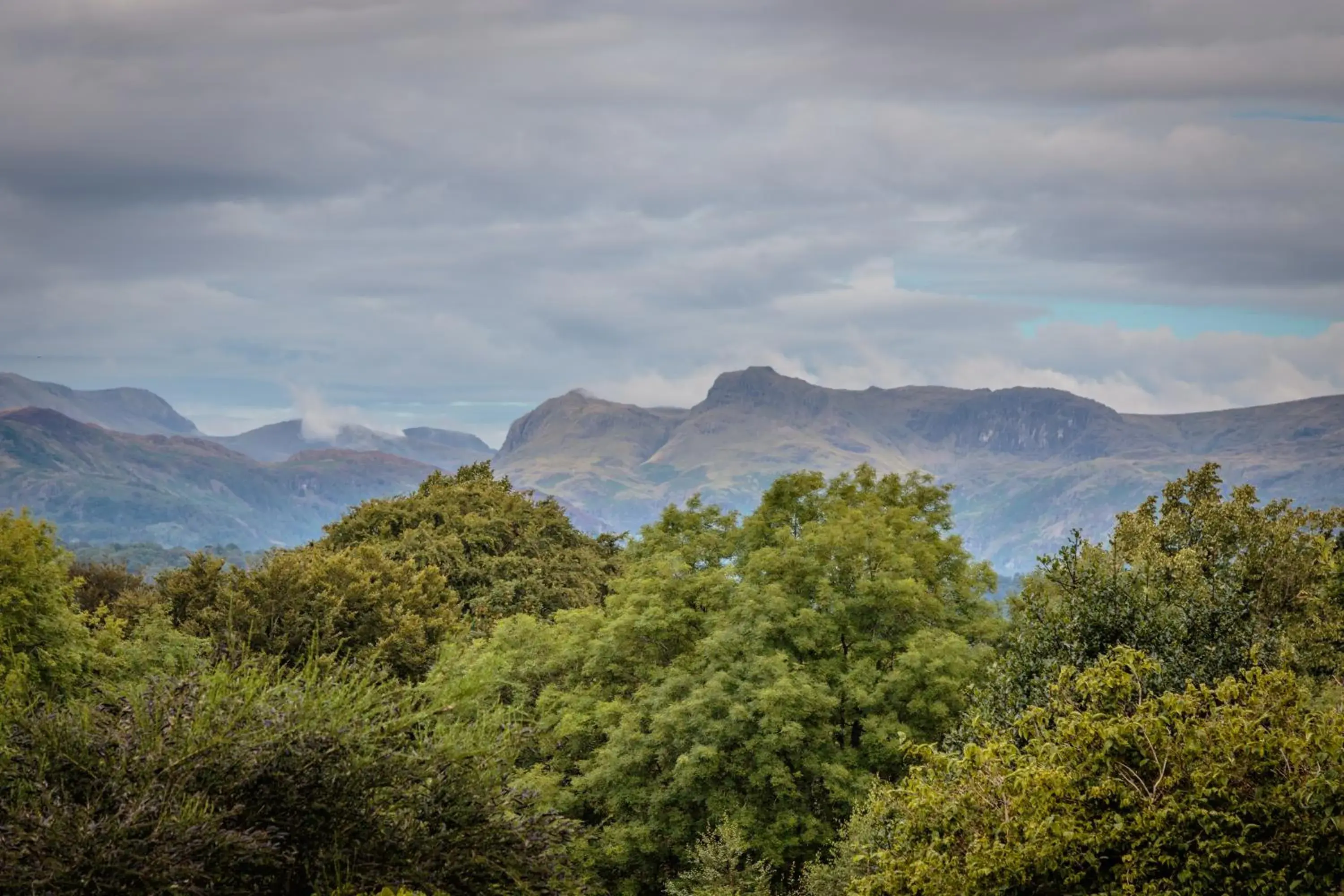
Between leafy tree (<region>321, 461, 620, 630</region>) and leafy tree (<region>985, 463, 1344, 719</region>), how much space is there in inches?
1216

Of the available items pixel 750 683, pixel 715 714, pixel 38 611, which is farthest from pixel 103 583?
pixel 750 683

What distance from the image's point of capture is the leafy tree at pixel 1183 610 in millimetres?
21734

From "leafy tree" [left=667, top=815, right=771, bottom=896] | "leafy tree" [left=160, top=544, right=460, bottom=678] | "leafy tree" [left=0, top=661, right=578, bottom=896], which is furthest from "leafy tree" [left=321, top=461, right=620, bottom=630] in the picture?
"leafy tree" [left=0, top=661, right=578, bottom=896]

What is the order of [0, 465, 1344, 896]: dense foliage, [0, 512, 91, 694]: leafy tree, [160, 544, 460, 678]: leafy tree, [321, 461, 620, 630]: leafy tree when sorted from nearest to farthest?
[0, 465, 1344, 896]: dense foliage
[0, 512, 91, 694]: leafy tree
[160, 544, 460, 678]: leafy tree
[321, 461, 620, 630]: leafy tree

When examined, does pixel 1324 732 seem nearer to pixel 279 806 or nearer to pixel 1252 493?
pixel 279 806

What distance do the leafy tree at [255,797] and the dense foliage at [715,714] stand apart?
5cm

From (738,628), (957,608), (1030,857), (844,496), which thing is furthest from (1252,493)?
(1030,857)

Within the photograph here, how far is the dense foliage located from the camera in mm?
13383

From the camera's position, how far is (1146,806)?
1380 cm

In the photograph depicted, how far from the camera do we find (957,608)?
127ft

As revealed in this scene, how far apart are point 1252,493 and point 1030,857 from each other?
30001 millimetres

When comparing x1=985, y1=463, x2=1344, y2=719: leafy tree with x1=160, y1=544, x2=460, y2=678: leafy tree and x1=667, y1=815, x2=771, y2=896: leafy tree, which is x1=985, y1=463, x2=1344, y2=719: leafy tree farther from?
x1=160, y1=544, x2=460, y2=678: leafy tree

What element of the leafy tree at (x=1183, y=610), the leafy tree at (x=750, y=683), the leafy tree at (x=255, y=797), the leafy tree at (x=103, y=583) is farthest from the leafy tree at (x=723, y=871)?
the leafy tree at (x=103, y=583)

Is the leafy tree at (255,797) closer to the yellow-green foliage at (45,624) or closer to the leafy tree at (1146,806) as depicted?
the leafy tree at (1146,806)
